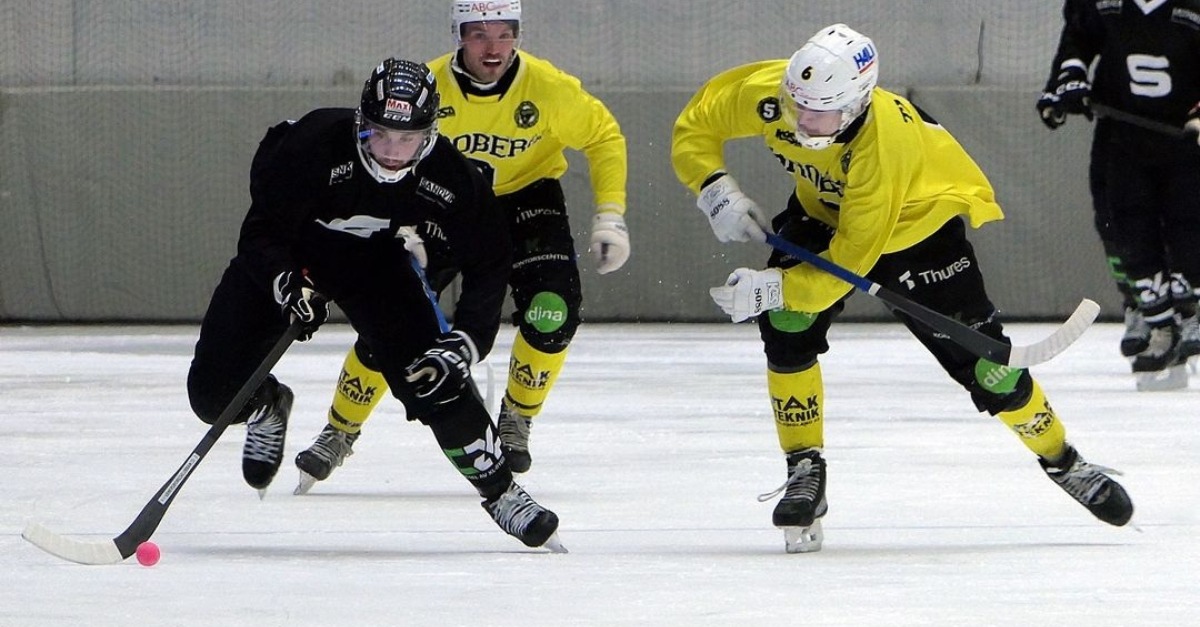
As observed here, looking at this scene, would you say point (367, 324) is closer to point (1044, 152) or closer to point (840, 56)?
point (840, 56)

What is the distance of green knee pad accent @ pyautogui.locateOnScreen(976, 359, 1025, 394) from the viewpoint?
4.19m

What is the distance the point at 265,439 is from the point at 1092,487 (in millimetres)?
1913

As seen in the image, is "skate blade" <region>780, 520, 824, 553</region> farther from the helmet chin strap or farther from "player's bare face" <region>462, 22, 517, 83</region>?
"player's bare face" <region>462, 22, 517, 83</region>

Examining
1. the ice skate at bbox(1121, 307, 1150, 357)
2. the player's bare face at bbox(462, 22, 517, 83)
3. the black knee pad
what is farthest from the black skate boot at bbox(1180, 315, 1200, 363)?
the black knee pad

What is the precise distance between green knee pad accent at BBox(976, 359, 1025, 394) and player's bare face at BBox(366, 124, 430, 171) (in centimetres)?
128

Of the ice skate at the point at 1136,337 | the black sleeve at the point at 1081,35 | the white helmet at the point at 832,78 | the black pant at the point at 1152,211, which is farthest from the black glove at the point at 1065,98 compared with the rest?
the white helmet at the point at 832,78

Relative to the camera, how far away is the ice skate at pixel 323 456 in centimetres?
489

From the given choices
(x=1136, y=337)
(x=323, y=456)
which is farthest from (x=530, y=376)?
(x=1136, y=337)

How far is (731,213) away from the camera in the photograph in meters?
4.22

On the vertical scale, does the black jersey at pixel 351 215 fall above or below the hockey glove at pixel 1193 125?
above

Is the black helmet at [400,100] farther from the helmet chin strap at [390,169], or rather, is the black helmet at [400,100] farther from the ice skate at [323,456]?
the ice skate at [323,456]

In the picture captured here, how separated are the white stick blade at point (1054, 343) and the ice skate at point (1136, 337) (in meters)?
3.07

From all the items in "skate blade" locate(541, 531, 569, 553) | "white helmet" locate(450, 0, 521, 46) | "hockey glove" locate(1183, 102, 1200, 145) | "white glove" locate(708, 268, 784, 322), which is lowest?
"hockey glove" locate(1183, 102, 1200, 145)

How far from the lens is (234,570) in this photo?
12.1 feet
